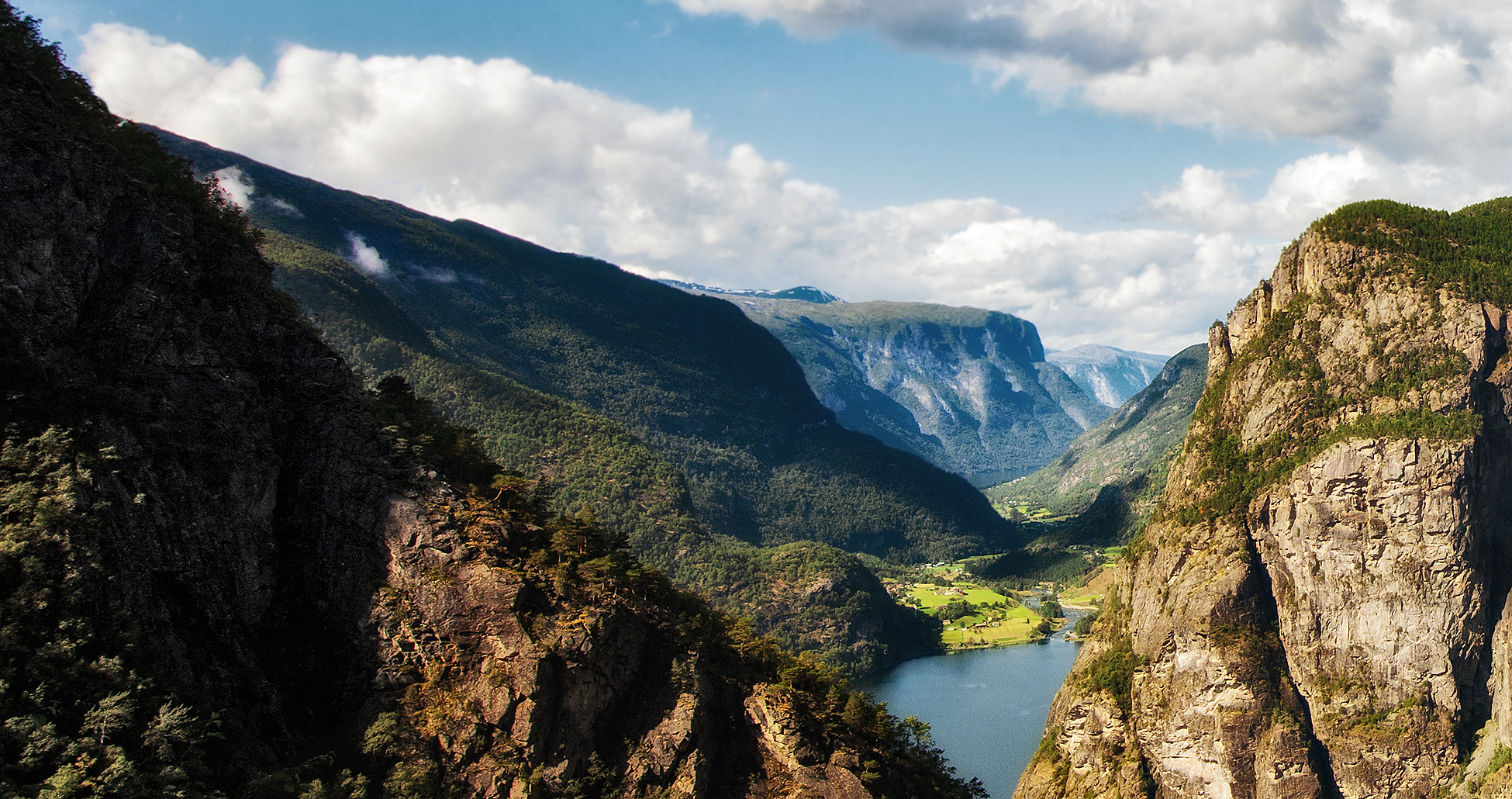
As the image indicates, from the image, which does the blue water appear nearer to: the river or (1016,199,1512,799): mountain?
the river

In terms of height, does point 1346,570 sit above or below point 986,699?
above

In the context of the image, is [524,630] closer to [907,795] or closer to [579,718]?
[579,718]

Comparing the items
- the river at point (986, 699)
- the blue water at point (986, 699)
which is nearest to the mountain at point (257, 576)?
the river at point (986, 699)

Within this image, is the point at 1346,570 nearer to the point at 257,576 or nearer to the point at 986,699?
the point at 986,699

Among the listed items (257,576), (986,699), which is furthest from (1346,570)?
(257,576)

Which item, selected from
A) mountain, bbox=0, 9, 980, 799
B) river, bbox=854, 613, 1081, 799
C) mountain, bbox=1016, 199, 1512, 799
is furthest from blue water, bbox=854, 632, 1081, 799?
mountain, bbox=0, 9, 980, 799

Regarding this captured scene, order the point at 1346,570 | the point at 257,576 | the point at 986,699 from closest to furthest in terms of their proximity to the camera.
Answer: the point at 257,576, the point at 1346,570, the point at 986,699

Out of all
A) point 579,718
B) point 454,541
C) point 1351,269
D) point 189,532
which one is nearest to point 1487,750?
point 1351,269
